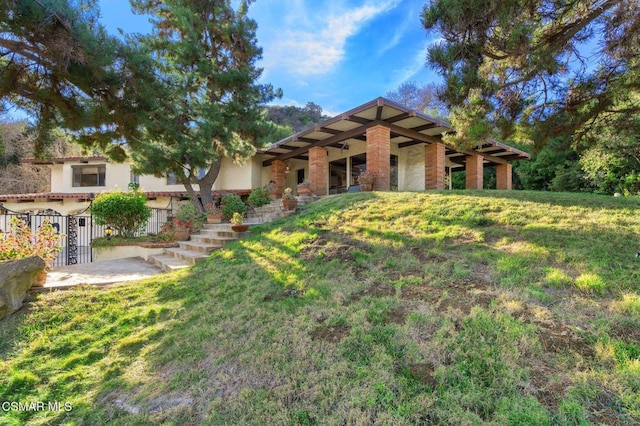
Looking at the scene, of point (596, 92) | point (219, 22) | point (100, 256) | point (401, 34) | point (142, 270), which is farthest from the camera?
point (219, 22)

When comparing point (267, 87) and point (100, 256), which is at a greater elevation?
point (267, 87)

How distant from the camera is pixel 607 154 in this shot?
40.1ft

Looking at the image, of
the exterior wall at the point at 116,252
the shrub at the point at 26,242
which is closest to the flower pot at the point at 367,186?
the exterior wall at the point at 116,252

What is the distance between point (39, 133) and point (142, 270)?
3169mm

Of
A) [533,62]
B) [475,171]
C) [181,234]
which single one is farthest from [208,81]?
[475,171]

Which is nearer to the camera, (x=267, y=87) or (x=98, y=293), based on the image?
(x=98, y=293)

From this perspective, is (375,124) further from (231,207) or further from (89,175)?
(89,175)

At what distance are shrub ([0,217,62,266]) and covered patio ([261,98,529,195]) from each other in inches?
313

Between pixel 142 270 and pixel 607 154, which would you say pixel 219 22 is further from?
pixel 607 154

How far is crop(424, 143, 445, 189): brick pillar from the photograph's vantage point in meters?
11.5

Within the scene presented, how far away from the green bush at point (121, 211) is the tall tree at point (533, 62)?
28.7ft

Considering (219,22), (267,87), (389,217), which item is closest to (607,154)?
(389,217)

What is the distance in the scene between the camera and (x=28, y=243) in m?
5.05

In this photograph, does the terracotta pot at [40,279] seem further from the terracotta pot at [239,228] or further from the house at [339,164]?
the house at [339,164]
